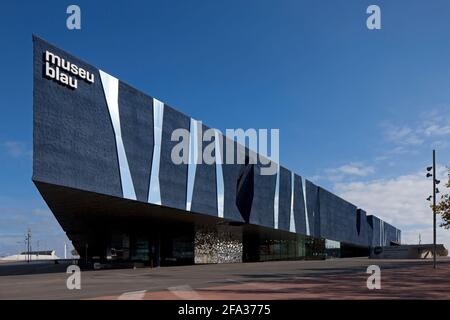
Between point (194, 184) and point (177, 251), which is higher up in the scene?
point (194, 184)

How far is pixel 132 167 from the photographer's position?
41.3 metres

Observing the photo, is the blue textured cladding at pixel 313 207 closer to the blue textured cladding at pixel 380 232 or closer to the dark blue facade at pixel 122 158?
the dark blue facade at pixel 122 158

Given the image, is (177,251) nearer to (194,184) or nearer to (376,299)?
(194,184)

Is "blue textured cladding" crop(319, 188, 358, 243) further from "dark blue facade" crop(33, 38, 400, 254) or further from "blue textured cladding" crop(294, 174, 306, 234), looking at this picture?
"dark blue facade" crop(33, 38, 400, 254)

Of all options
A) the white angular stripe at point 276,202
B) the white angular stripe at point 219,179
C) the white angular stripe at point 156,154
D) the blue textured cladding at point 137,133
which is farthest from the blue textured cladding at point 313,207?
the blue textured cladding at point 137,133

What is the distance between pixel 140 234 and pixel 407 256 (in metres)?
54.2

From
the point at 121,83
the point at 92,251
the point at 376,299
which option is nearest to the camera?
the point at 376,299

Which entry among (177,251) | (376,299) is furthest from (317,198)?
(376,299)

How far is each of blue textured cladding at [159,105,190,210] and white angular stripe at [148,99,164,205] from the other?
1.68 ft

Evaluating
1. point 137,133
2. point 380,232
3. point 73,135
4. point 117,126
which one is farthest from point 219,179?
point 380,232

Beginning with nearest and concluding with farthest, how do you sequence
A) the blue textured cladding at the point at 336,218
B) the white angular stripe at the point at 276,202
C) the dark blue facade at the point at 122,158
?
the dark blue facade at the point at 122,158 → the white angular stripe at the point at 276,202 → the blue textured cladding at the point at 336,218

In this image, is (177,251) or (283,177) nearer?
(177,251)

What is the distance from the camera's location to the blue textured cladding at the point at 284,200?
74438 mm

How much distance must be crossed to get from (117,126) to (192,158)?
38.3 ft
